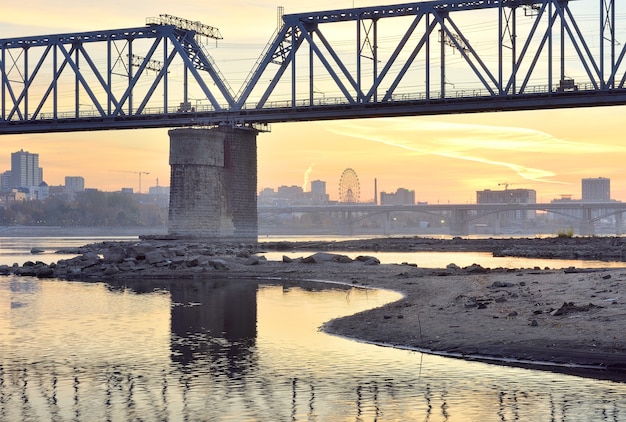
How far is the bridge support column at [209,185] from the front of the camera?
364 ft

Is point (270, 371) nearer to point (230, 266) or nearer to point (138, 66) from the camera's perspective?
point (230, 266)

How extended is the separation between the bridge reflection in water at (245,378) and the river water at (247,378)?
0.04 metres

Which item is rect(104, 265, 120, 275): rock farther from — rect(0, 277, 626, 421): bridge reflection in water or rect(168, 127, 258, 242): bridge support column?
rect(168, 127, 258, 242): bridge support column

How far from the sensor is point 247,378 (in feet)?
82.6

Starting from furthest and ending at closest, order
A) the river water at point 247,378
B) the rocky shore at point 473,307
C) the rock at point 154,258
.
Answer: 1. the rock at point 154,258
2. the rocky shore at point 473,307
3. the river water at point 247,378

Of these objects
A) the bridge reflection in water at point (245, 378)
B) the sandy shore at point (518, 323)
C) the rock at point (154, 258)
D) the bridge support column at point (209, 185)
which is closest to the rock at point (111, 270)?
the rock at point (154, 258)

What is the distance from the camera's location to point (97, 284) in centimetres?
6003

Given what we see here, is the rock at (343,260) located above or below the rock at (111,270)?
above

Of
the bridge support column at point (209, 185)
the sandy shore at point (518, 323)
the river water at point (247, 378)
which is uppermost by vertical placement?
the bridge support column at point (209, 185)

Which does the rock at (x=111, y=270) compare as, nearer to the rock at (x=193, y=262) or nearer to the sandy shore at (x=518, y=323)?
the rock at (x=193, y=262)

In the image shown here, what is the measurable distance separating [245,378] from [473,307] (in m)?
13.1

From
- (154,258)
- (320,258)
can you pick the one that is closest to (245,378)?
(320,258)

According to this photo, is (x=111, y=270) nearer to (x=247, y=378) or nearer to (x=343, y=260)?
(x=343, y=260)

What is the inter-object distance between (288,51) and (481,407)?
97.9 m
